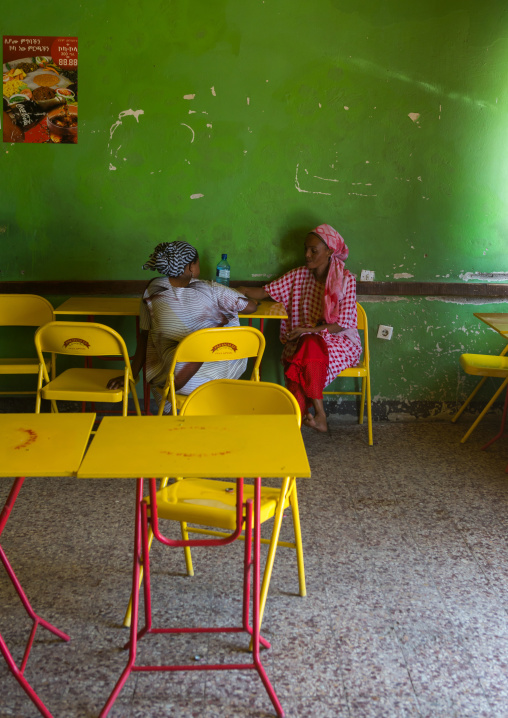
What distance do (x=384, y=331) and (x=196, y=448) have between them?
2.88 meters

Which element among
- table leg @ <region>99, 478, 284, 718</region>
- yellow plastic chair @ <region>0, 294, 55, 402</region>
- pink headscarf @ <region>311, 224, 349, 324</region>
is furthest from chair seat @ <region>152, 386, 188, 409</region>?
table leg @ <region>99, 478, 284, 718</region>

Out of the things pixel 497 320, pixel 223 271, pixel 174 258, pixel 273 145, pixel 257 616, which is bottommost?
pixel 257 616

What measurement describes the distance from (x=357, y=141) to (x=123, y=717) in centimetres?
360

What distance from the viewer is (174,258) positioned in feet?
12.6

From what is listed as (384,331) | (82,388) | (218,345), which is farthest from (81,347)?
(384,331)

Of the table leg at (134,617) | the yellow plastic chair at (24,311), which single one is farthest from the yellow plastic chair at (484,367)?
the table leg at (134,617)

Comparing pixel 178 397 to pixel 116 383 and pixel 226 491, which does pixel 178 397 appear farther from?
pixel 226 491

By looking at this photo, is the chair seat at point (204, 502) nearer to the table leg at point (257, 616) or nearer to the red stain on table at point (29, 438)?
the table leg at point (257, 616)

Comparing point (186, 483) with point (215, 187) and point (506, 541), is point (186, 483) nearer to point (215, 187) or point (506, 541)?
point (506, 541)

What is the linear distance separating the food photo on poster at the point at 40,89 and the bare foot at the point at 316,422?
2.27 metres

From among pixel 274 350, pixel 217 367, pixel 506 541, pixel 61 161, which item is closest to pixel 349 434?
pixel 274 350

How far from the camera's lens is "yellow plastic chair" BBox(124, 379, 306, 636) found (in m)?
2.24

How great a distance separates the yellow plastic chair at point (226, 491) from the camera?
88.4 inches

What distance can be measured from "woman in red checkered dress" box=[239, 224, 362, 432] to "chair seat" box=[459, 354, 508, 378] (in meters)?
0.67
